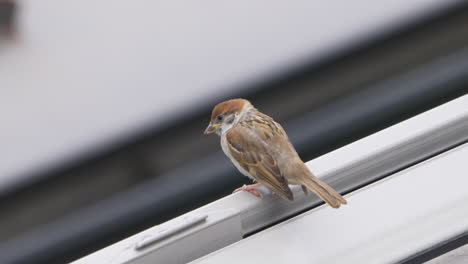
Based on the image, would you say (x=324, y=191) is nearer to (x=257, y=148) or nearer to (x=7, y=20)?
(x=257, y=148)

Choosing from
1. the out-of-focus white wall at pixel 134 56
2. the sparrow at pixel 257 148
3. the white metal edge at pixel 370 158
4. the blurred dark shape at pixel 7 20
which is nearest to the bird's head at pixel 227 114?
the sparrow at pixel 257 148

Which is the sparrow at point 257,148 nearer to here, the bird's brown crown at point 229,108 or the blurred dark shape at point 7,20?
the bird's brown crown at point 229,108

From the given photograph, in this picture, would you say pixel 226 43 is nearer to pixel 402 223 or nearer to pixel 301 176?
pixel 301 176

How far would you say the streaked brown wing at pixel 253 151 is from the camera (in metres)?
1.13

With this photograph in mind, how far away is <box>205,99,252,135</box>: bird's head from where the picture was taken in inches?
48.2

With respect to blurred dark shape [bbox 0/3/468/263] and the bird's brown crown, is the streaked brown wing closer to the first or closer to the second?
the bird's brown crown

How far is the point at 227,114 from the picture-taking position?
1.23 metres

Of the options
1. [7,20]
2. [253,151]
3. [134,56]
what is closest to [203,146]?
[134,56]

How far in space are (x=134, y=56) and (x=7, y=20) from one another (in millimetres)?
320

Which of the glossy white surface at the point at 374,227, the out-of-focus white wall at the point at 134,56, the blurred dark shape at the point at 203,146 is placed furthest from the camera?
the out-of-focus white wall at the point at 134,56

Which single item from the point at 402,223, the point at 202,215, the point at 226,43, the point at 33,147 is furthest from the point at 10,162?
the point at 402,223

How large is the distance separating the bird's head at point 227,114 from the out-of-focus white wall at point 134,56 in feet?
1.32

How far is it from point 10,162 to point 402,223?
942 mm

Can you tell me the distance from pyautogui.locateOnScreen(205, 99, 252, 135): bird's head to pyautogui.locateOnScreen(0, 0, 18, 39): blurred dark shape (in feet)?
2.34
